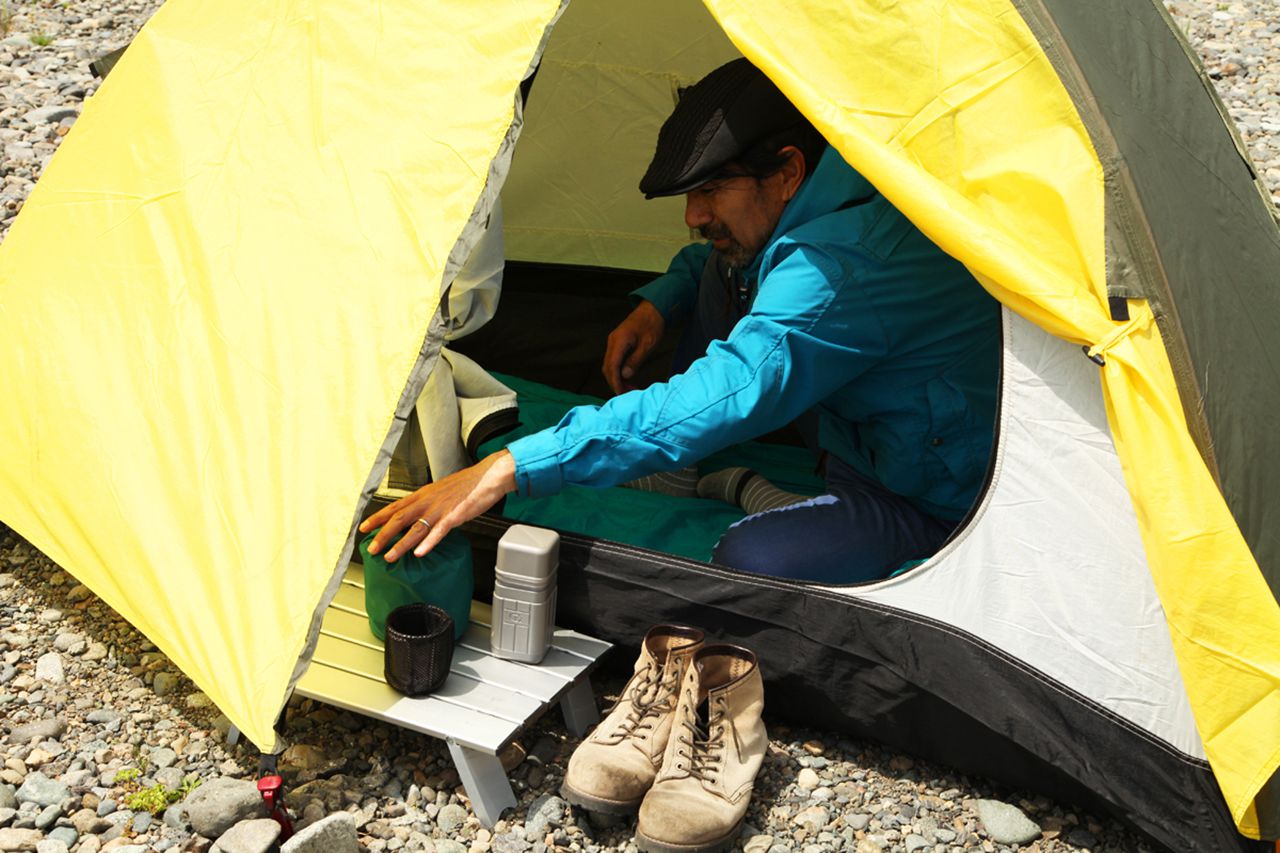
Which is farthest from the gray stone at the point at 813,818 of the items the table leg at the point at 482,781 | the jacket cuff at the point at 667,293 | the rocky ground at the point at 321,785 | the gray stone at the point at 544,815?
the jacket cuff at the point at 667,293

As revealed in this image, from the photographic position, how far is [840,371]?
2533 mm

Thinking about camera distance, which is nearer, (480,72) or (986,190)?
(986,190)

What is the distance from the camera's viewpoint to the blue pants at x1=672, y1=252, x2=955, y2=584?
263cm

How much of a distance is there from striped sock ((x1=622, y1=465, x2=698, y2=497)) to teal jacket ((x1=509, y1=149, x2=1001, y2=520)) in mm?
585

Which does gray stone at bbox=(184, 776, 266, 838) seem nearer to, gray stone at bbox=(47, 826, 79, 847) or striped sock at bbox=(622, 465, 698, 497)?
gray stone at bbox=(47, 826, 79, 847)

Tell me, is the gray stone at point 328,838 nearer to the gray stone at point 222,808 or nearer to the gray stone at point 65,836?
the gray stone at point 222,808

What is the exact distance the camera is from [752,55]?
7.74 feet

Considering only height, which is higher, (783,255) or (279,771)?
(783,255)

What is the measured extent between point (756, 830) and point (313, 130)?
1.58 meters

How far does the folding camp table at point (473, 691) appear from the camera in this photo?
2.38 metres

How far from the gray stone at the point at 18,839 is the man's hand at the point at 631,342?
178 cm

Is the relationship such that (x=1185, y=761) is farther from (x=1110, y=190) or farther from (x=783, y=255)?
(x=783, y=255)

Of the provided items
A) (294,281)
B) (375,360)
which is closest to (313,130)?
(294,281)

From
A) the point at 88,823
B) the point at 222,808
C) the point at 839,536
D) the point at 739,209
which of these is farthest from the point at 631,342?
the point at 88,823
